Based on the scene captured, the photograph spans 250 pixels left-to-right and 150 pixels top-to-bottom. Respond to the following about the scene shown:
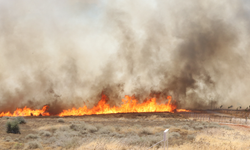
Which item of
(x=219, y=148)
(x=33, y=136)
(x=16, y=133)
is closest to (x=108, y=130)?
(x=33, y=136)

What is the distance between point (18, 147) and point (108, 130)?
1209 centimetres

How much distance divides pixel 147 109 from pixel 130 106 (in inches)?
283

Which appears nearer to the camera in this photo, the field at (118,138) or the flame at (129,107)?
the field at (118,138)

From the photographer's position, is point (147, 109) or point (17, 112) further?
point (147, 109)

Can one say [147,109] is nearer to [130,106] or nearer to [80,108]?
[130,106]

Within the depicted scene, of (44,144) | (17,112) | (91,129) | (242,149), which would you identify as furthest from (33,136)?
(17,112)

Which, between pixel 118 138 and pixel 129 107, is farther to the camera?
pixel 129 107

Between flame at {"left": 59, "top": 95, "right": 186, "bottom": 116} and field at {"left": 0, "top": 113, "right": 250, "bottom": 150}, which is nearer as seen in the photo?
field at {"left": 0, "top": 113, "right": 250, "bottom": 150}

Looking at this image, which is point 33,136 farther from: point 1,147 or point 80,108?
point 80,108

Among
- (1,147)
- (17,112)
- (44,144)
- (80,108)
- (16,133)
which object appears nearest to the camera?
(1,147)

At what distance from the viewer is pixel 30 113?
7212cm

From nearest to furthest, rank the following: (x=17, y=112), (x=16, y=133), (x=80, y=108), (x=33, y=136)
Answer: (x=33, y=136) → (x=16, y=133) → (x=17, y=112) → (x=80, y=108)

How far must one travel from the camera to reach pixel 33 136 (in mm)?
21266

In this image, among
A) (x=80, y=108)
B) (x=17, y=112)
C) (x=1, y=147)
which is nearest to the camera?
(x=1, y=147)
